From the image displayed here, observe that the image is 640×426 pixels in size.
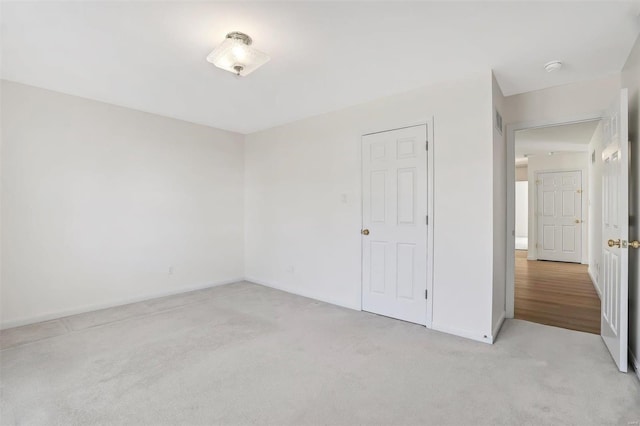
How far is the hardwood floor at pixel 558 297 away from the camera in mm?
3452

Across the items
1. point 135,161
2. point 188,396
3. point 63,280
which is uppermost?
point 135,161

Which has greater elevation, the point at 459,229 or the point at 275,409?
the point at 459,229

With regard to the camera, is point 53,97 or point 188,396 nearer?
point 188,396

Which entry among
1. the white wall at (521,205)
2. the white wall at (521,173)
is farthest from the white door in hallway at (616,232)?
the white wall at (521,205)

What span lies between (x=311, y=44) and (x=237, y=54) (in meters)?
0.58

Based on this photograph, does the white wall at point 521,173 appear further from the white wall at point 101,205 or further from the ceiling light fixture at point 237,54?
the ceiling light fixture at point 237,54

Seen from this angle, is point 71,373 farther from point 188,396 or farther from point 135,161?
point 135,161

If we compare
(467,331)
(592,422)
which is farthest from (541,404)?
(467,331)

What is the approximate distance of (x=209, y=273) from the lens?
16.3 ft

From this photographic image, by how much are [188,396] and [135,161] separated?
127 inches

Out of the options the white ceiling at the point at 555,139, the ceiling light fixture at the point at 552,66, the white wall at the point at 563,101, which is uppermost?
the white ceiling at the point at 555,139

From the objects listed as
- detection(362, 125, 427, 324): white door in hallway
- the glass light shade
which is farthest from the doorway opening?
the glass light shade

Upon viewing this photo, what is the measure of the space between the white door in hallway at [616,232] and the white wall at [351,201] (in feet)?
2.80

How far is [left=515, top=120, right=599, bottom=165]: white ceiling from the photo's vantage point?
4891mm
